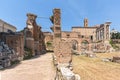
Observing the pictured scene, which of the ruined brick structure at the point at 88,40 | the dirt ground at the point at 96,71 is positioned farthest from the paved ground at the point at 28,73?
the ruined brick structure at the point at 88,40

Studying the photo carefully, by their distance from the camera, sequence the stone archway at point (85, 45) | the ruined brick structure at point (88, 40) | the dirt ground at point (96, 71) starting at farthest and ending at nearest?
1. the stone archway at point (85, 45)
2. the ruined brick structure at point (88, 40)
3. the dirt ground at point (96, 71)

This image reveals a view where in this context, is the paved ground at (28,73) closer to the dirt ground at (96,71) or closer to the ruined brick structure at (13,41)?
the dirt ground at (96,71)

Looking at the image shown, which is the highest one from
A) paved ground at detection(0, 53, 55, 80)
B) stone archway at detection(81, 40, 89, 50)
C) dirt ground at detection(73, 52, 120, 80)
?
stone archway at detection(81, 40, 89, 50)

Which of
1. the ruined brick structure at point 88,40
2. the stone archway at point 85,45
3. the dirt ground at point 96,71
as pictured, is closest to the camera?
the dirt ground at point 96,71

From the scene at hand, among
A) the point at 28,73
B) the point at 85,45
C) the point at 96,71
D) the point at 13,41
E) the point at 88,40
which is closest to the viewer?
the point at 28,73

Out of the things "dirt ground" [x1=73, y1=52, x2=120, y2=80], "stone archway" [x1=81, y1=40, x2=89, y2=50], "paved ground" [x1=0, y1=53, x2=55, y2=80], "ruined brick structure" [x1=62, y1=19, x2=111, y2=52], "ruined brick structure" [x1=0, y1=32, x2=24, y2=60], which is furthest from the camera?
"stone archway" [x1=81, y1=40, x2=89, y2=50]

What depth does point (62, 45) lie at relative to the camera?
11.7 metres

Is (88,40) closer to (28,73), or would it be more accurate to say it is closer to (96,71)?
(96,71)

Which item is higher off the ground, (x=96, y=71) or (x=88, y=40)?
(x=88, y=40)

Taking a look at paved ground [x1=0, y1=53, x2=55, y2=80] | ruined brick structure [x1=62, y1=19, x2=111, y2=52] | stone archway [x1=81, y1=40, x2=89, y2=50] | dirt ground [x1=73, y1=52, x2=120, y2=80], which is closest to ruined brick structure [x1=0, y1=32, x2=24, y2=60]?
paved ground [x1=0, y1=53, x2=55, y2=80]

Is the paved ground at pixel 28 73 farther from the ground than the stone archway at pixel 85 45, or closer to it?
closer to it

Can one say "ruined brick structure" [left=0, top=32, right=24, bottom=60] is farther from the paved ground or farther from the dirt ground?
the dirt ground

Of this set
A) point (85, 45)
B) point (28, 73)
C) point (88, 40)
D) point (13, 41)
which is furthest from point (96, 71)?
point (88, 40)

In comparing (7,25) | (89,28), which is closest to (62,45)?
(7,25)
